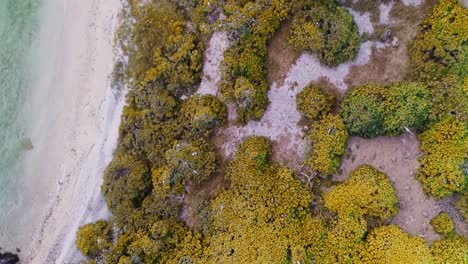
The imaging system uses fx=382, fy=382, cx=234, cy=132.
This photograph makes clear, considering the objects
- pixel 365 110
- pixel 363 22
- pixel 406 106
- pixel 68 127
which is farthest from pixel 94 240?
pixel 363 22

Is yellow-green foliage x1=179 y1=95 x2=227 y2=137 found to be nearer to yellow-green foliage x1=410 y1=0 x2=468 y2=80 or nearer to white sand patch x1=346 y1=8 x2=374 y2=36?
white sand patch x1=346 y1=8 x2=374 y2=36

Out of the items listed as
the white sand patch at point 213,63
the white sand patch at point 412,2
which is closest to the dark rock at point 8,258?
the white sand patch at point 213,63

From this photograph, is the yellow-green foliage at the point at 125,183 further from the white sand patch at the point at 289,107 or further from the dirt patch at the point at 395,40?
the dirt patch at the point at 395,40

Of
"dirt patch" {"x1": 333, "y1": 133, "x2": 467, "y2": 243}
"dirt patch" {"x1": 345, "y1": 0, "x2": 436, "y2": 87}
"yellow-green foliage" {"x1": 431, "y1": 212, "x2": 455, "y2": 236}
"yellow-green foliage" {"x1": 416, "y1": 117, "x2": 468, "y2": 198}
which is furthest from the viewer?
"dirt patch" {"x1": 345, "y1": 0, "x2": 436, "y2": 87}

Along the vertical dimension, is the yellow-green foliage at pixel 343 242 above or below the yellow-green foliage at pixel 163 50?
below

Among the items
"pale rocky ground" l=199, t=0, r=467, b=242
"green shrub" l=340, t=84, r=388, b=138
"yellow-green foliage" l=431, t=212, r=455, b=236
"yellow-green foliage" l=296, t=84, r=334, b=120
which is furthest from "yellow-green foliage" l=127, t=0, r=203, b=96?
"yellow-green foliage" l=431, t=212, r=455, b=236

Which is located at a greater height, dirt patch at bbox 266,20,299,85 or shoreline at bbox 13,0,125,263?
shoreline at bbox 13,0,125,263
